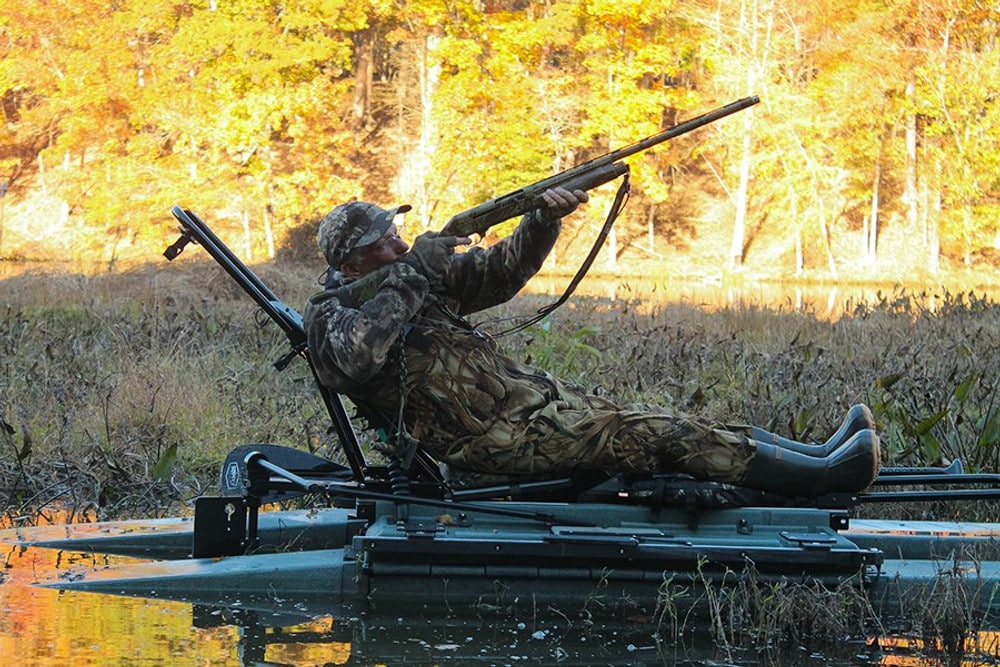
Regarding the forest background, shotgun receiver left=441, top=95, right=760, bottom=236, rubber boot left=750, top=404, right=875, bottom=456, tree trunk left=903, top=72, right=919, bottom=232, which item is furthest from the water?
tree trunk left=903, top=72, right=919, bottom=232

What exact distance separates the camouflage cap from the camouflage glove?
8.1 inches

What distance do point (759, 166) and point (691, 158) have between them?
6.03 metres

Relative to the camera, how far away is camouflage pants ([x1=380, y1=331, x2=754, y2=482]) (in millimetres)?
5660

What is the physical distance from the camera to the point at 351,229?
576 cm

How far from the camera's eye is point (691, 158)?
47.8m

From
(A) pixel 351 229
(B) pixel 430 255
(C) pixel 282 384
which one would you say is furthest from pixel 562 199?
(C) pixel 282 384

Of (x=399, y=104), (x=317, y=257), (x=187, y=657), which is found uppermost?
(x=399, y=104)

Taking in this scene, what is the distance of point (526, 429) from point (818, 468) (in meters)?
1.22

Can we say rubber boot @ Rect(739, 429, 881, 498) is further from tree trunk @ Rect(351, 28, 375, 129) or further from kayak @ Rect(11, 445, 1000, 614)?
tree trunk @ Rect(351, 28, 375, 129)

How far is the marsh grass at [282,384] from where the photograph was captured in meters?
7.87

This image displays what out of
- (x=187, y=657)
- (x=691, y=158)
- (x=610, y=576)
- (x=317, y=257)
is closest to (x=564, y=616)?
(x=610, y=576)

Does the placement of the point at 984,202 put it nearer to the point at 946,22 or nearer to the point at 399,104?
the point at 946,22

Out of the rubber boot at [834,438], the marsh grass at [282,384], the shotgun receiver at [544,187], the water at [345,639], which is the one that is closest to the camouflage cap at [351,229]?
the shotgun receiver at [544,187]

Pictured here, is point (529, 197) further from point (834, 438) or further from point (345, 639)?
point (345, 639)
